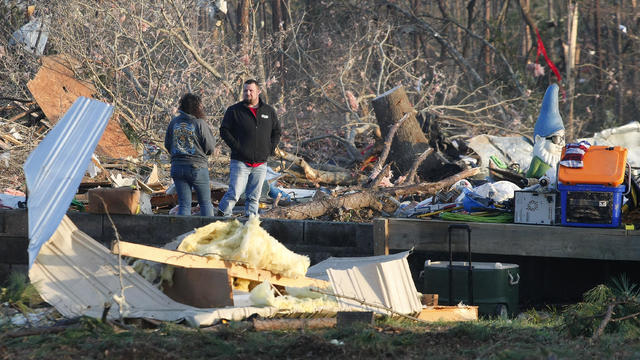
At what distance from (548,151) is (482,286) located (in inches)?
98.2

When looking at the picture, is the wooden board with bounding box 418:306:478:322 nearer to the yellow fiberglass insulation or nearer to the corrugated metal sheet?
the yellow fiberglass insulation

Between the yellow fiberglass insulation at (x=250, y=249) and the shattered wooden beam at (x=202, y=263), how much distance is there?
45 mm

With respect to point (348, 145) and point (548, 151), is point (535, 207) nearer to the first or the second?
point (548, 151)

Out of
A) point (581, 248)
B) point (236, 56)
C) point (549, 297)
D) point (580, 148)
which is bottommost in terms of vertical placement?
point (549, 297)

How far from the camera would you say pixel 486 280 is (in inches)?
262

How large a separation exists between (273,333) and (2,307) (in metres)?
1.96

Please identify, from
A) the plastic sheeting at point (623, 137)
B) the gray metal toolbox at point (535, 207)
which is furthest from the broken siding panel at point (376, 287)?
the plastic sheeting at point (623, 137)

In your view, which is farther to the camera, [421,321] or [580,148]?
[580,148]

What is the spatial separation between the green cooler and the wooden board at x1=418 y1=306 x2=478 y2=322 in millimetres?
351

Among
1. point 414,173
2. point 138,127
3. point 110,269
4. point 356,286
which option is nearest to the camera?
point 110,269

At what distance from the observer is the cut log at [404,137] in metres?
11.4

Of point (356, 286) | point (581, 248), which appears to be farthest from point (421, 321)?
point (581, 248)

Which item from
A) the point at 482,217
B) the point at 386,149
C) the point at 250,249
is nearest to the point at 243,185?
the point at 482,217

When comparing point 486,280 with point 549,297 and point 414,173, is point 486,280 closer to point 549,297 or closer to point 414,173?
point 549,297
